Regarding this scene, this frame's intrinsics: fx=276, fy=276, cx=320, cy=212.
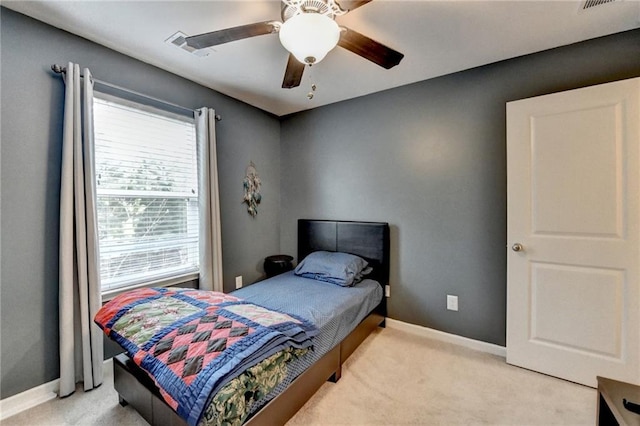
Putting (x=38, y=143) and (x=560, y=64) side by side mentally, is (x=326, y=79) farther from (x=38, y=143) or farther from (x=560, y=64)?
(x=38, y=143)

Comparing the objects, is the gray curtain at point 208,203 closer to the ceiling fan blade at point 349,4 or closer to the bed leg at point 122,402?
the bed leg at point 122,402

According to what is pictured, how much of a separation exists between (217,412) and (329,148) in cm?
271

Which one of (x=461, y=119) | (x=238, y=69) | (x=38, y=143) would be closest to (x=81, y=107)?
(x=38, y=143)

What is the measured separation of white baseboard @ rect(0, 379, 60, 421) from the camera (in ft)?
5.43

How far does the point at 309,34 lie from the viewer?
1.26 m

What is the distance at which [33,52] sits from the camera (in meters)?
1.75

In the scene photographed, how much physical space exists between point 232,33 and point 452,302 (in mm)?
2663

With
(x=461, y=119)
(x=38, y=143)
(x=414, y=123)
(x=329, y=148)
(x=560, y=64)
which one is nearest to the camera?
(x=38, y=143)

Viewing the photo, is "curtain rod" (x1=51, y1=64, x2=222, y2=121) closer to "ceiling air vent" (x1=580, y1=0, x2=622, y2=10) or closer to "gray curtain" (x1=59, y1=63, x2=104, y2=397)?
"gray curtain" (x1=59, y1=63, x2=104, y2=397)

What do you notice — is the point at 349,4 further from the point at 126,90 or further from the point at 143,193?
the point at 143,193

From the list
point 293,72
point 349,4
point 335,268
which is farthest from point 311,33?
point 335,268

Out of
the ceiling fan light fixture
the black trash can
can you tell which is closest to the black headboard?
the black trash can

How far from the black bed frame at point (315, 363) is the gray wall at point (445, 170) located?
0.14m

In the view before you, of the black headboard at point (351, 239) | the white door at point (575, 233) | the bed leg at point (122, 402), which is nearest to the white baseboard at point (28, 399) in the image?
the bed leg at point (122, 402)
